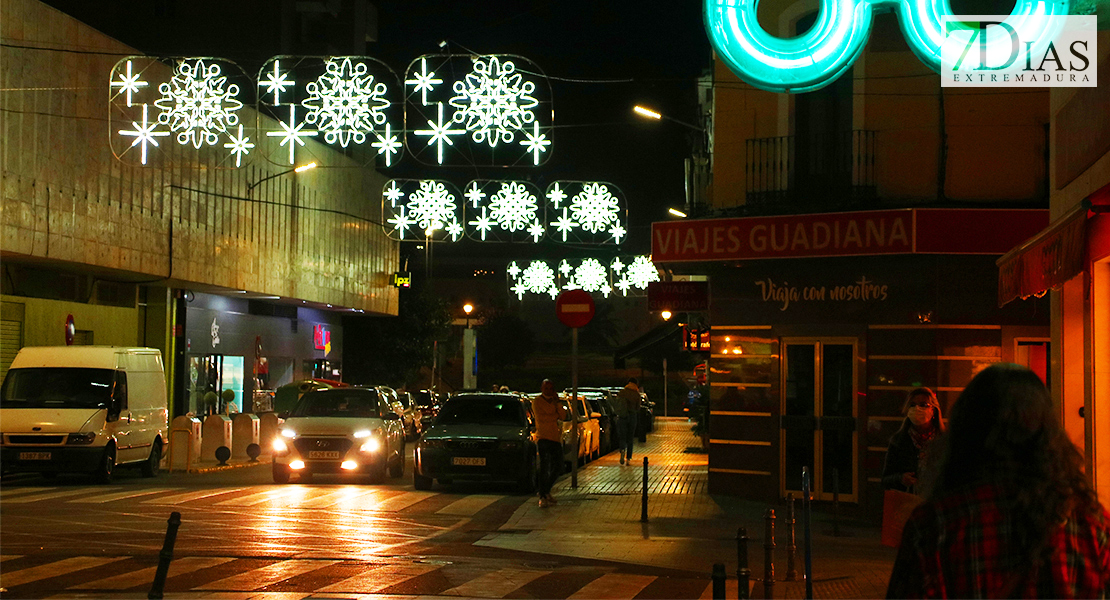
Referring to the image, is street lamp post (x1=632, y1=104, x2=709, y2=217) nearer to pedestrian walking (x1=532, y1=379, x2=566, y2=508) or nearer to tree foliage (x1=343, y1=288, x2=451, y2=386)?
pedestrian walking (x1=532, y1=379, x2=566, y2=508)

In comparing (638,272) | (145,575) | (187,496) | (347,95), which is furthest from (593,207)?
(145,575)

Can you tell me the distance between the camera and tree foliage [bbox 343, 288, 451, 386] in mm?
55094

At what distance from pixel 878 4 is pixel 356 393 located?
43.2 feet

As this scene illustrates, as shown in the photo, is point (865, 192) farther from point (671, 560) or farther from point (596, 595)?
point (596, 595)

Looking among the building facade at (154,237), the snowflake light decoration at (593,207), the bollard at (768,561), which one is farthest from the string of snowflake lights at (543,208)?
the bollard at (768,561)

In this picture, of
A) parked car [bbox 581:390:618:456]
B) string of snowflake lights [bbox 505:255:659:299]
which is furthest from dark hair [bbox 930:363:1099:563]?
parked car [bbox 581:390:618:456]

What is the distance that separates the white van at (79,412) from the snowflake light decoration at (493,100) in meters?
9.14

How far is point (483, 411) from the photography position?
67.8 ft

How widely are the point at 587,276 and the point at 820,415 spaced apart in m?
10.6

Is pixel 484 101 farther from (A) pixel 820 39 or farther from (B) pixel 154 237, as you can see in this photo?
(B) pixel 154 237

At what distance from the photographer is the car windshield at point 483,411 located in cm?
2033

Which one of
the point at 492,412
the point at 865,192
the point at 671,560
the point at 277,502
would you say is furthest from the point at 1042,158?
the point at 277,502

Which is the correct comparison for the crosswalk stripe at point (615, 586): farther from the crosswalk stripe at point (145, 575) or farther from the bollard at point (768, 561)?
the crosswalk stripe at point (145, 575)

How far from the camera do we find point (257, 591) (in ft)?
32.3
